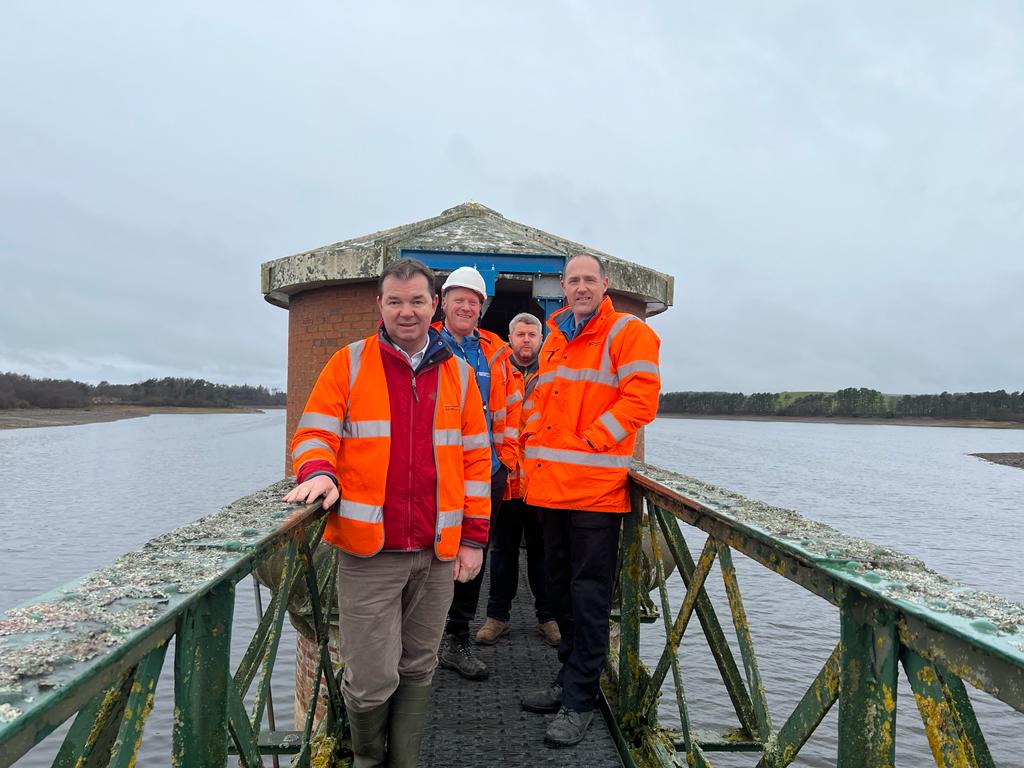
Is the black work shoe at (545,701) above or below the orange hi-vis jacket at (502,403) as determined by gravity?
below

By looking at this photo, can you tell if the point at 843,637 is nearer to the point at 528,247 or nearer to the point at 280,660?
the point at 528,247

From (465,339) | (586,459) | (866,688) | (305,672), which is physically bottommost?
(305,672)

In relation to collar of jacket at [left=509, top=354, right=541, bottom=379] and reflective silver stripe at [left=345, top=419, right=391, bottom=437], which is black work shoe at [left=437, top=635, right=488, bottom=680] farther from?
reflective silver stripe at [left=345, top=419, right=391, bottom=437]

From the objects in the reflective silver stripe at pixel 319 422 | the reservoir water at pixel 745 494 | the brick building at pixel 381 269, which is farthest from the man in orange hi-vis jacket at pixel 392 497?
the reservoir water at pixel 745 494

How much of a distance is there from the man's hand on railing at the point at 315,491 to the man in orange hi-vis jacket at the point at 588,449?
1.04 m

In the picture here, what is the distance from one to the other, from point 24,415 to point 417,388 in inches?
3246

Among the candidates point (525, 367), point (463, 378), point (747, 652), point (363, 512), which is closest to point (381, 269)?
point (525, 367)

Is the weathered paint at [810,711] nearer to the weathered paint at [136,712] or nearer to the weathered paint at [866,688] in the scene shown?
the weathered paint at [866,688]

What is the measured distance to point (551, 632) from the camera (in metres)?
4.44

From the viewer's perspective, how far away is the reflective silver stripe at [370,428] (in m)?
2.46

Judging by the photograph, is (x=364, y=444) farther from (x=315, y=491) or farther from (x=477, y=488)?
(x=477, y=488)

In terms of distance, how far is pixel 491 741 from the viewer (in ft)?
10.7

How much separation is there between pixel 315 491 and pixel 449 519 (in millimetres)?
526

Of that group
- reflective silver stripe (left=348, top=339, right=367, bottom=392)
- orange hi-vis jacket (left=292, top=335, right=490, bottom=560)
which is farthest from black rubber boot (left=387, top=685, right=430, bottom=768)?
reflective silver stripe (left=348, top=339, right=367, bottom=392)
